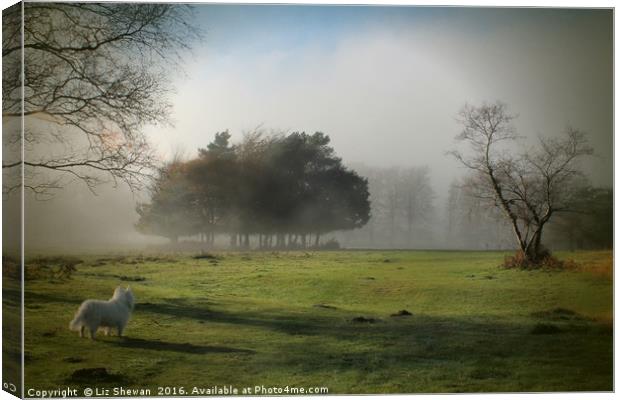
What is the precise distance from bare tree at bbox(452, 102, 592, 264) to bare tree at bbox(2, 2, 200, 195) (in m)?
3.48

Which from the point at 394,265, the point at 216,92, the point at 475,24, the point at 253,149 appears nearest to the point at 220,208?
the point at 253,149

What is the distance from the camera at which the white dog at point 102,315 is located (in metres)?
7.23

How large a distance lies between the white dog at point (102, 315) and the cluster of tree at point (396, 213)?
2436 mm

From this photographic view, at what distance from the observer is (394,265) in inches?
309

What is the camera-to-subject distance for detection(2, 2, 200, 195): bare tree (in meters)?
7.33

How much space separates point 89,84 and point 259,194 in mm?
2145

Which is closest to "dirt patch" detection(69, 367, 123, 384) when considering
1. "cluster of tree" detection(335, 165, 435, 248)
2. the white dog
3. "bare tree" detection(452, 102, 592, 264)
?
the white dog

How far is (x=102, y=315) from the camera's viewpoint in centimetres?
724

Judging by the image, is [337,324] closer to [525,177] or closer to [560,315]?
[560,315]

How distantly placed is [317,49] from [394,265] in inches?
99.9

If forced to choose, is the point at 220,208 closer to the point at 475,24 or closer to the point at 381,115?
the point at 381,115

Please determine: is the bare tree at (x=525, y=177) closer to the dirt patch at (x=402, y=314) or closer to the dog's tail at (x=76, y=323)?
the dirt patch at (x=402, y=314)

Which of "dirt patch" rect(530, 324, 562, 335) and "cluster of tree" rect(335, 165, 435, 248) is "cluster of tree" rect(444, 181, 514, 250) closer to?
"cluster of tree" rect(335, 165, 435, 248)

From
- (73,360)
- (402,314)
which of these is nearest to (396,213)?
(402,314)
